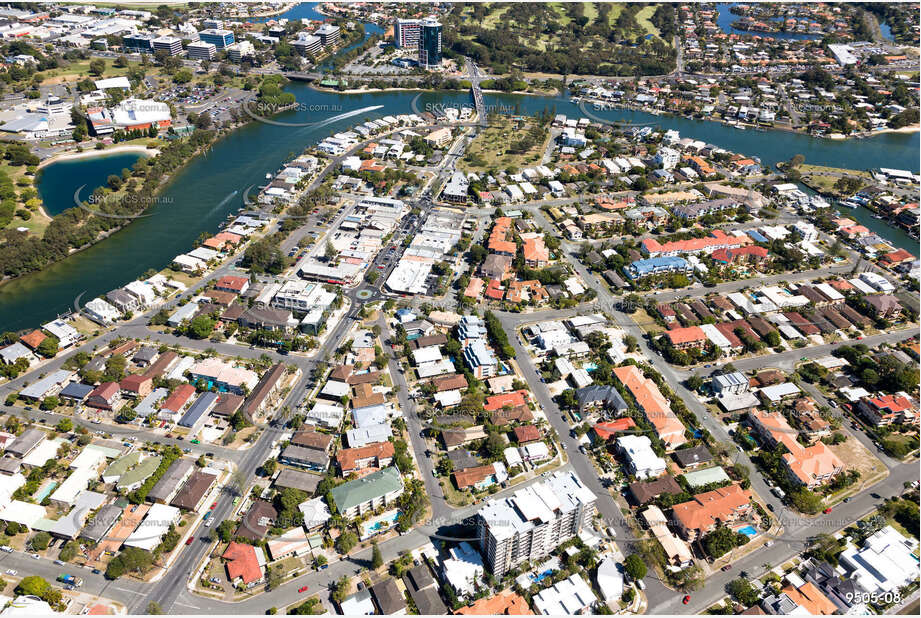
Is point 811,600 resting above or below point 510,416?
below

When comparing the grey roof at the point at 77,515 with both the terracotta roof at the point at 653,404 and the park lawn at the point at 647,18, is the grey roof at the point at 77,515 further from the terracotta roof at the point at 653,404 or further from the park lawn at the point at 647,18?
the park lawn at the point at 647,18

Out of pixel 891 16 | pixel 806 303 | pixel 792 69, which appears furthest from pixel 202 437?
pixel 891 16

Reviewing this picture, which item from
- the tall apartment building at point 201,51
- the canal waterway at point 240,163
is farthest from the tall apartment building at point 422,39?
the tall apartment building at point 201,51

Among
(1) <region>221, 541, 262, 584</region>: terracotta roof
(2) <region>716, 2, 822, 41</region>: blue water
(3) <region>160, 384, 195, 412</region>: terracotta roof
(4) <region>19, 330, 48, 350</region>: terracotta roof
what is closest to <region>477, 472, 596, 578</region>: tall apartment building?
(1) <region>221, 541, 262, 584</region>: terracotta roof

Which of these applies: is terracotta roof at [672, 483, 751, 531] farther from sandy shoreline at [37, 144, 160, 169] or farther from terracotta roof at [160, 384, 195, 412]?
sandy shoreline at [37, 144, 160, 169]

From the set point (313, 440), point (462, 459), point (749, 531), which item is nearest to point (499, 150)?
point (462, 459)

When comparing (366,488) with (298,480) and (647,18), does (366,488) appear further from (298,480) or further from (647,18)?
(647,18)
